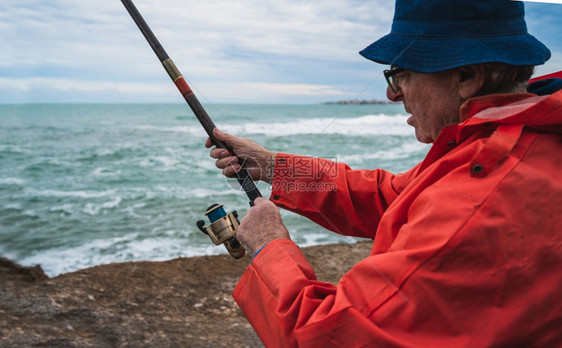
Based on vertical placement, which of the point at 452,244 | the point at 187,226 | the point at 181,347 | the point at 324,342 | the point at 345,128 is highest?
the point at 452,244

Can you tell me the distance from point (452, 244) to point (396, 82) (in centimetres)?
75

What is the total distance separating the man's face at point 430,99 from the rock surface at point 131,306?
8.15 ft

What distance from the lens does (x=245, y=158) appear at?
2469mm

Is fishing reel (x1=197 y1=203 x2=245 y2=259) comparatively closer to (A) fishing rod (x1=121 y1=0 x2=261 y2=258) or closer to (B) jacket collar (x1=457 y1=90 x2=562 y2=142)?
(A) fishing rod (x1=121 y1=0 x2=261 y2=258)

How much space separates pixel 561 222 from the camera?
1035mm


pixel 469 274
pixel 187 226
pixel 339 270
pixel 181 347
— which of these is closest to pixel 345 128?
pixel 187 226

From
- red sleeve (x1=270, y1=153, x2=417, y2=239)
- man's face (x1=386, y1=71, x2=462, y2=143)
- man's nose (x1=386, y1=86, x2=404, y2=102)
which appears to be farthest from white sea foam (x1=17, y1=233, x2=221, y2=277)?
man's face (x1=386, y1=71, x2=462, y2=143)

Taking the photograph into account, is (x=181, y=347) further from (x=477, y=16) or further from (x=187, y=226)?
(x=187, y=226)

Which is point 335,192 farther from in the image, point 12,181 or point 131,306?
point 12,181

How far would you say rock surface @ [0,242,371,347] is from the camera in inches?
130

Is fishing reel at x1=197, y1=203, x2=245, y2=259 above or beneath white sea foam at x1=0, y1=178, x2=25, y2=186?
above

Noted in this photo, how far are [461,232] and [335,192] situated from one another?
1214 millimetres

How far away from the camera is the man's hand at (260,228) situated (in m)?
1.52

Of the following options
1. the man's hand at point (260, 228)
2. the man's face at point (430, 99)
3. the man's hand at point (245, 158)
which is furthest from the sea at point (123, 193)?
the man's hand at point (260, 228)
